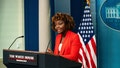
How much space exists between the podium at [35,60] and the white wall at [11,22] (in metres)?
2.56

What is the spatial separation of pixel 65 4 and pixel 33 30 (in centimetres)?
79

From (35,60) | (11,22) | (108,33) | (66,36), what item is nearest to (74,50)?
(66,36)

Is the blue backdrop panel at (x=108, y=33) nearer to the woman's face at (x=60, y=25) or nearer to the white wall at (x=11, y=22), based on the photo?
the woman's face at (x=60, y=25)

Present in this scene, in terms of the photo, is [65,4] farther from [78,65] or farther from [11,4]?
[78,65]

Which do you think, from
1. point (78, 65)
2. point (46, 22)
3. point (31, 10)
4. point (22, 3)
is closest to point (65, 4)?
point (46, 22)

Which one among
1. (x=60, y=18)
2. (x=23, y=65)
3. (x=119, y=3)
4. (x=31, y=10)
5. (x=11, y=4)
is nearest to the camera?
(x=23, y=65)

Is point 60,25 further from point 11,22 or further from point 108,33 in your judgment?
point 11,22

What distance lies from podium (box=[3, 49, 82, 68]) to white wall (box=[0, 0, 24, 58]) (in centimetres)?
256

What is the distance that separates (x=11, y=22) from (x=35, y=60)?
2.91 meters

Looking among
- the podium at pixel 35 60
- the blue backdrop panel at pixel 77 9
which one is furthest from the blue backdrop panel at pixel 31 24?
the podium at pixel 35 60

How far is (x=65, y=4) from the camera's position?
409cm

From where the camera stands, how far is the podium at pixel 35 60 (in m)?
2.08

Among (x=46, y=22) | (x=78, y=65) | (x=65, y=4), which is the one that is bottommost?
(x=78, y=65)

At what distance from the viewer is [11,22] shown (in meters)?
4.89
